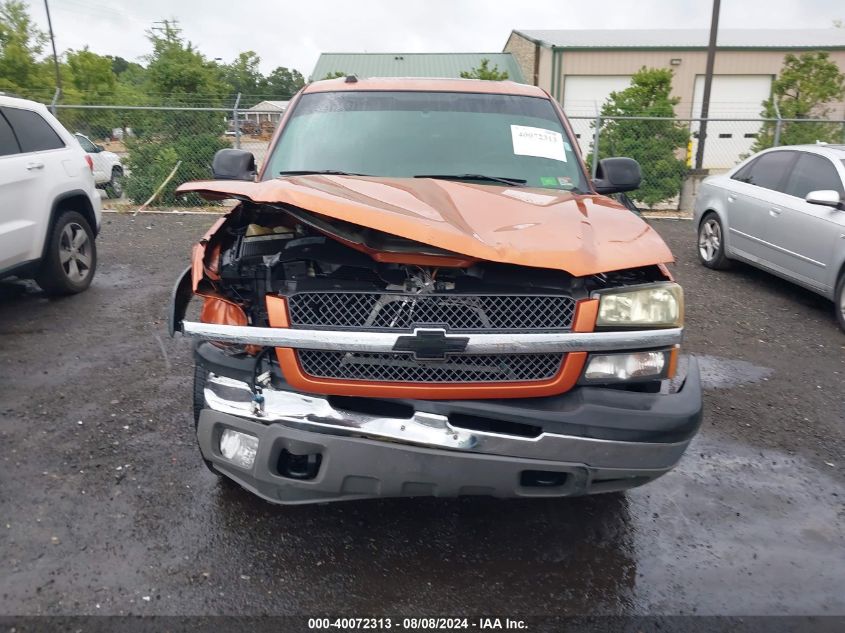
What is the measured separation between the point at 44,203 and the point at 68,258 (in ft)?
2.36

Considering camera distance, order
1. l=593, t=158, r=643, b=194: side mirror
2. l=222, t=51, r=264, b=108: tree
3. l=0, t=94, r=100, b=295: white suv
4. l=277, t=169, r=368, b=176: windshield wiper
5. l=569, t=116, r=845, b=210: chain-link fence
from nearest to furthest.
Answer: l=277, t=169, r=368, b=176: windshield wiper, l=593, t=158, r=643, b=194: side mirror, l=0, t=94, r=100, b=295: white suv, l=569, t=116, r=845, b=210: chain-link fence, l=222, t=51, r=264, b=108: tree

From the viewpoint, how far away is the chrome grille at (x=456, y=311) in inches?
102

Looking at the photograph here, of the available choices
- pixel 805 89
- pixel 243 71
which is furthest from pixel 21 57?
pixel 805 89

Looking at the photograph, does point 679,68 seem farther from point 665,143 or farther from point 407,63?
point 665,143

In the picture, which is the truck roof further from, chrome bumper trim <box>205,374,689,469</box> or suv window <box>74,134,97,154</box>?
suv window <box>74,134,97,154</box>

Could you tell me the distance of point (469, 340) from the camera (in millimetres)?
2447

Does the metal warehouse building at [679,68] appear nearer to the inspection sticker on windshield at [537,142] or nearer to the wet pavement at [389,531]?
the inspection sticker on windshield at [537,142]

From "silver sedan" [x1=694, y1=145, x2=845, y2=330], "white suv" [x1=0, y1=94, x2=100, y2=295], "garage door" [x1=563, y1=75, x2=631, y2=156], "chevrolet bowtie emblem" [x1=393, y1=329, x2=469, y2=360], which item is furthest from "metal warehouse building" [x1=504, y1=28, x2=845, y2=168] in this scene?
"chevrolet bowtie emblem" [x1=393, y1=329, x2=469, y2=360]

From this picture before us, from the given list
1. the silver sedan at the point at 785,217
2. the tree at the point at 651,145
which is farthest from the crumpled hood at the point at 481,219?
the tree at the point at 651,145

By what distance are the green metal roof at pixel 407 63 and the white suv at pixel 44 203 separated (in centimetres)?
2748

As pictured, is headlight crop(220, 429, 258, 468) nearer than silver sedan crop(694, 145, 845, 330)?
Yes

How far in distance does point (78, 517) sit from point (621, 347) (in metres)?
2.48

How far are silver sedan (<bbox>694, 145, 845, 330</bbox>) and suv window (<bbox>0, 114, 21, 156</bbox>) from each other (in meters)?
6.88

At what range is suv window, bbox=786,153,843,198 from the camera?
21.8 feet
